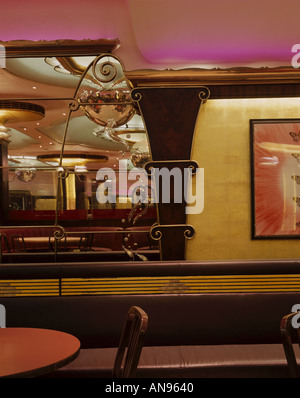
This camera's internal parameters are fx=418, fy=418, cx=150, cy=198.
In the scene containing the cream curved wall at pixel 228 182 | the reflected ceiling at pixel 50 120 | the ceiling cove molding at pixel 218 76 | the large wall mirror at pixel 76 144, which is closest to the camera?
the ceiling cove molding at pixel 218 76

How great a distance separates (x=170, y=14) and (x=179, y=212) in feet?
5.32

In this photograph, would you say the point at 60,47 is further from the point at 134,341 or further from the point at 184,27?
the point at 134,341

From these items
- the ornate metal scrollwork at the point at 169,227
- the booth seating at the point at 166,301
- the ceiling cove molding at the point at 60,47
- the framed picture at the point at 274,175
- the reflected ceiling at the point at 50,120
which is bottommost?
the booth seating at the point at 166,301

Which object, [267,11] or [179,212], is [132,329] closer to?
[179,212]

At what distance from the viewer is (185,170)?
347 cm

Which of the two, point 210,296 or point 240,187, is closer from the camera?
point 210,296

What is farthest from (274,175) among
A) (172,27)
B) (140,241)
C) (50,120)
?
(50,120)

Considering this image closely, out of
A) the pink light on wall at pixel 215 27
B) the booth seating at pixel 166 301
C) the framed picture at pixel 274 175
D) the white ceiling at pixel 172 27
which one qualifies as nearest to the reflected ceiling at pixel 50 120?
the white ceiling at pixel 172 27

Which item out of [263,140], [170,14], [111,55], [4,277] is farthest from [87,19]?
[4,277]

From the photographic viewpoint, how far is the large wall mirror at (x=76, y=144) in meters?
3.61

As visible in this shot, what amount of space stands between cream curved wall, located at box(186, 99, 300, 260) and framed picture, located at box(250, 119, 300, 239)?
0.17ft

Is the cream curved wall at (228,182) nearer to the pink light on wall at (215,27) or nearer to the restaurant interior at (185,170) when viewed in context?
the restaurant interior at (185,170)

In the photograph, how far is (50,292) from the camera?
3207 mm

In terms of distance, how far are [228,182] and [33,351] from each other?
6.97 ft
